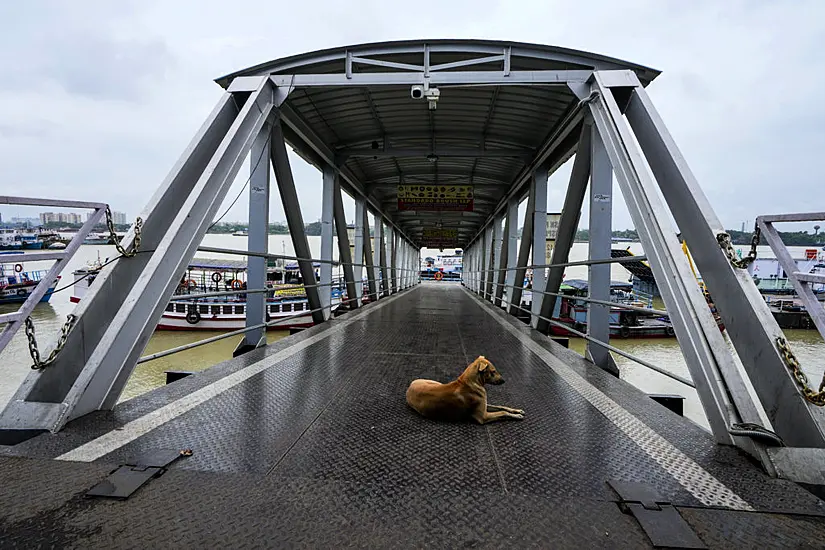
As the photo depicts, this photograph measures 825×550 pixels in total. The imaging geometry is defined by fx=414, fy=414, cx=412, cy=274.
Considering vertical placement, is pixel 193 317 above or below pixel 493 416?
below

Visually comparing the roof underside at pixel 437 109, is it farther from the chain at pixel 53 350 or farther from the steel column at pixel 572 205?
the chain at pixel 53 350

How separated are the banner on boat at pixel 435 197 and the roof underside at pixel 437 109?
458 millimetres

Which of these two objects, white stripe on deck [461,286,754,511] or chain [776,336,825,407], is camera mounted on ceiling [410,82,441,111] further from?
chain [776,336,825,407]

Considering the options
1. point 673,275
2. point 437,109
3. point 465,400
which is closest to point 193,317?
point 437,109

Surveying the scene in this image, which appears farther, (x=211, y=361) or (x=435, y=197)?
(x=211, y=361)

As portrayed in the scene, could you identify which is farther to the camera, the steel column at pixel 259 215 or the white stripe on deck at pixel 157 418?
the steel column at pixel 259 215

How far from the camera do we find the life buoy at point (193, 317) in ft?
68.2

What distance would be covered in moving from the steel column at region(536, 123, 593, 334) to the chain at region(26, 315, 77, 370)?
472 cm

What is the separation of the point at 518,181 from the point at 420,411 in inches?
319

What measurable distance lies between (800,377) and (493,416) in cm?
148

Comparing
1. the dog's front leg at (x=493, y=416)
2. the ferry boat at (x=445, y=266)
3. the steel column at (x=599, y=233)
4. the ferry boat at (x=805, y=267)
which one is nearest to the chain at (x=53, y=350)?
the dog's front leg at (x=493, y=416)

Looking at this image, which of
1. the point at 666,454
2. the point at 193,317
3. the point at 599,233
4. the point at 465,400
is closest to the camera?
the point at 666,454

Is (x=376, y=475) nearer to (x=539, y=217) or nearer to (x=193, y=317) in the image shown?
(x=539, y=217)

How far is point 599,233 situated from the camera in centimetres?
460
